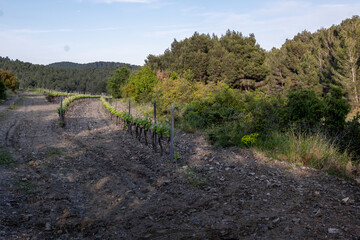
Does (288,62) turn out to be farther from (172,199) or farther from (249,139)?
(172,199)

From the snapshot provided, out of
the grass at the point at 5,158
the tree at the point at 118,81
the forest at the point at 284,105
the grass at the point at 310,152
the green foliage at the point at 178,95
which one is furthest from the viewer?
the tree at the point at 118,81

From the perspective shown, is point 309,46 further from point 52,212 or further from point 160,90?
point 52,212

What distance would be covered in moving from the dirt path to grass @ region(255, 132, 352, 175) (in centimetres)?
45

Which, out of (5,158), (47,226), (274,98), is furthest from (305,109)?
(5,158)

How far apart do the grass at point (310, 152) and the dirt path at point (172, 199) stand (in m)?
0.45

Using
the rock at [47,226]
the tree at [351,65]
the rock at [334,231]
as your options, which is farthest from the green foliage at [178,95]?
the tree at [351,65]

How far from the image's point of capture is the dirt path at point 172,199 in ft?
11.9

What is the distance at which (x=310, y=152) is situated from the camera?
6.54m

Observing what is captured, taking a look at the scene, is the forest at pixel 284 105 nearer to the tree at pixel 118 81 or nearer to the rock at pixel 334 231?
the rock at pixel 334 231

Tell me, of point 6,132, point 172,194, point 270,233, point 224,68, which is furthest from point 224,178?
point 224,68

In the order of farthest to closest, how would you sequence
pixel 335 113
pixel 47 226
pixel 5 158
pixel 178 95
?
pixel 178 95
pixel 335 113
pixel 5 158
pixel 47 226

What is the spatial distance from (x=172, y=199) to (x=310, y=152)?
3781mm

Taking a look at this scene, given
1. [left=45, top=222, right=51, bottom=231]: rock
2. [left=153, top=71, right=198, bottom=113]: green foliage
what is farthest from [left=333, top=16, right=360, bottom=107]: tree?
[left=45, top=222, right=51, bottom=231]: rock

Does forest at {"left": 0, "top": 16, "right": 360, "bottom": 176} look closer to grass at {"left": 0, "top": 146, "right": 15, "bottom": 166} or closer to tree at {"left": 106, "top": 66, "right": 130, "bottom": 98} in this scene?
grass at {"left": 0, "top": 146, "right": 15, "bottom": 166}
